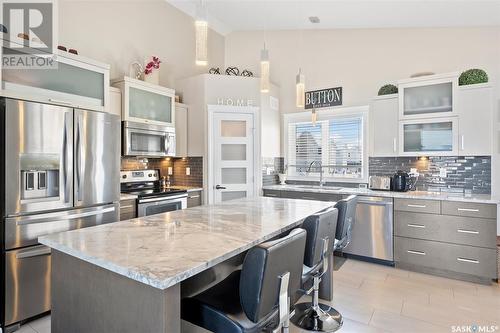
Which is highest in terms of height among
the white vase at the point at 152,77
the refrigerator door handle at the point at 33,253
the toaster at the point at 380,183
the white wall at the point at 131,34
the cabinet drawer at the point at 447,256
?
the white wall at the point at 131,34

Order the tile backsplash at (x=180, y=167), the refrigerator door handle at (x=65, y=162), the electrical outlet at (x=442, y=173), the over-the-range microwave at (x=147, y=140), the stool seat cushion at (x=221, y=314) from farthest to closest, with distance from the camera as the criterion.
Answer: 1. the tile backsplash at (x=180, y=167)
2. the electrical outlet at (x=442, y=173)
3. the over-the-range microwave at (x=147, y=140)
4. the refrigerator door handle at (x=65, y=162)
5. the stool seat cushion at (x=221, y=314)

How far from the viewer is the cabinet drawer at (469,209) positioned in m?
3.16

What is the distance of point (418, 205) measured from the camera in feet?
11.7

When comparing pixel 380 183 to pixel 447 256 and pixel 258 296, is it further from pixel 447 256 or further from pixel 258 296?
pixel 258 296

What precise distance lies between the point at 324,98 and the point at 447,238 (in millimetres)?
2664

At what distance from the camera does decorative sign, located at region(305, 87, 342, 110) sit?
474cm

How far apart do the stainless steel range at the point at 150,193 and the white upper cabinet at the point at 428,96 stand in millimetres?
3238

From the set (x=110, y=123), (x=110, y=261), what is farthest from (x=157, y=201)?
(x=110, y=261)

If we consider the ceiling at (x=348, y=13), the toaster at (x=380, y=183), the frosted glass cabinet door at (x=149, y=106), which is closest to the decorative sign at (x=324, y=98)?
the ceiling at (x=348, y=13)

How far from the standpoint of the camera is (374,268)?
3705mm

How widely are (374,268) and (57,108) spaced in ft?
12.8

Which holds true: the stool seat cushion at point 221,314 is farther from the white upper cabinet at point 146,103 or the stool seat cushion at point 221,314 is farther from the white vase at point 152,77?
the white vase at point 152,77

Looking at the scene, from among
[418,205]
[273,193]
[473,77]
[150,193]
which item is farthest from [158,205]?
[473,77]

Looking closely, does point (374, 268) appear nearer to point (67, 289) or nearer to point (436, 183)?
point (436, 183)
